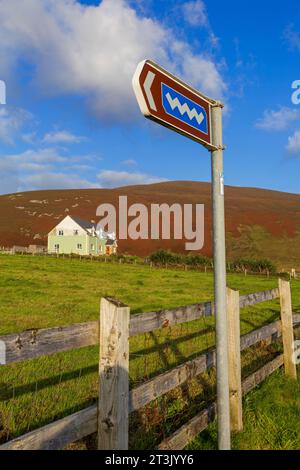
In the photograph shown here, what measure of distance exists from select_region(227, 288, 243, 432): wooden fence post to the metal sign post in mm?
1481

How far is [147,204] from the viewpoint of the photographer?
84.2 meters

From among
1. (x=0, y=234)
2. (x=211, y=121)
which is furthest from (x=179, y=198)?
(x=211, y=121)

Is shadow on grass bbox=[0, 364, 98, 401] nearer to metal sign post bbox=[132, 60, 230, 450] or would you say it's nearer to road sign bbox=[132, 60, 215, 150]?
metal sign post bbox=[132, 60, 230, 450]

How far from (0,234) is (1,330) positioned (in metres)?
64.6

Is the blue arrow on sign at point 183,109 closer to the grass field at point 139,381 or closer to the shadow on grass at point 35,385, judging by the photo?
the grass field at point 139,381

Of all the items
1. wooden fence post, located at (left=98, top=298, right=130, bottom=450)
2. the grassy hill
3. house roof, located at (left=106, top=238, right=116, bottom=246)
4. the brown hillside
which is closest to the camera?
wooden fence post, located at (left=98, top=298, right=130, bottom=450)

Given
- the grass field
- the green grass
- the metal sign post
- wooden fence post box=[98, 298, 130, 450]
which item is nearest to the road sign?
the metal sign post

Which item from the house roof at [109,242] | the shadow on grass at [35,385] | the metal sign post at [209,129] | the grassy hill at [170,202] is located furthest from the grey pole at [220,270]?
the house roof at [109,242]

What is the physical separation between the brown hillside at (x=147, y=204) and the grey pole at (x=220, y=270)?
183 feet

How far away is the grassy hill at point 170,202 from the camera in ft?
206

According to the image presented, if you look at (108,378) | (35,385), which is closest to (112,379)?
(108,378)

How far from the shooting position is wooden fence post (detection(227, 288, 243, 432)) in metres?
5.05
